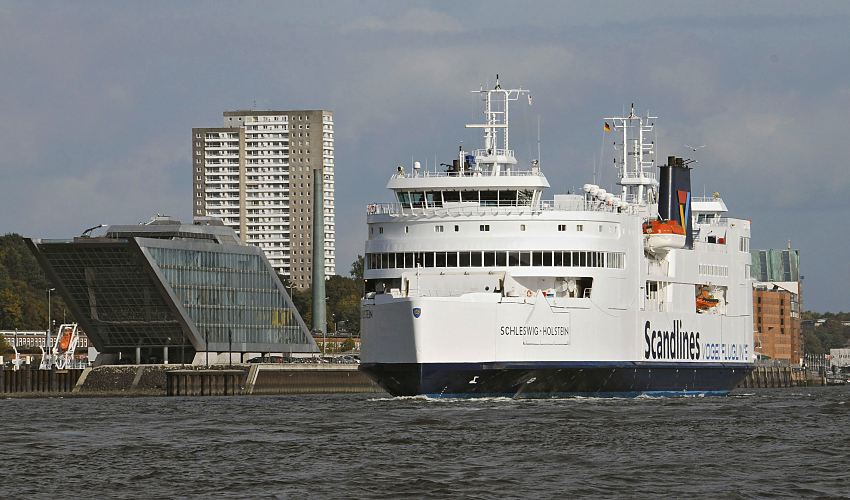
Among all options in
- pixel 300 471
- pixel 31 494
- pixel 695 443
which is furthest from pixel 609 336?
pixel 31 494

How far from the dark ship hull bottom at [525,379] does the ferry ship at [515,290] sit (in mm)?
63

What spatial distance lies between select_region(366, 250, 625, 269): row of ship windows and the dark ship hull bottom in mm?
4153

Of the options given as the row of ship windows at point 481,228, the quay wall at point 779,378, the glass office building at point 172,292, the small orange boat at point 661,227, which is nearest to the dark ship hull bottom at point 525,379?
the row of ship windows at point 481,228

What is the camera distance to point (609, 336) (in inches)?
2763

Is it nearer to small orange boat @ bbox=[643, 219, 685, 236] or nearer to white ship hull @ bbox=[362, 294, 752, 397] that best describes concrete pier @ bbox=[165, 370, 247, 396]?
small orange boat @ bbox=[643, 219, 685, 236]

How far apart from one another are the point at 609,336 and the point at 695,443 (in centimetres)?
2055

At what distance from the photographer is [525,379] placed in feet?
217

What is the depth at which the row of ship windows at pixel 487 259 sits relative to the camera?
67312 millimetres

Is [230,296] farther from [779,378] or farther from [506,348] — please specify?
[506,348]

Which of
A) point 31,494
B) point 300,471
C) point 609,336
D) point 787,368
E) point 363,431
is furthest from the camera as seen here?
point 787,368

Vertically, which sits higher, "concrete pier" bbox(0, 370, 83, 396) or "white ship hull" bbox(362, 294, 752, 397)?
"white ship hull" bbox(362, 294, 752, 397)

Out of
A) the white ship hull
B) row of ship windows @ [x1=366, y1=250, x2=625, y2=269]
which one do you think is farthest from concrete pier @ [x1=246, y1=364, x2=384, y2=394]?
row of ship windows @ [x1=366, y1=250, x2=625, y2=269]

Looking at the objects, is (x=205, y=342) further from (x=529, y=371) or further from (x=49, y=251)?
(x=529, y=371)

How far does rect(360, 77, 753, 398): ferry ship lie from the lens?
2532 inches
